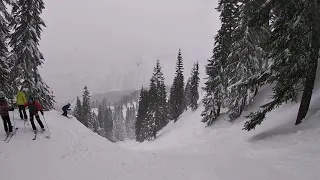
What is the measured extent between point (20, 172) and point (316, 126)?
1373 cm

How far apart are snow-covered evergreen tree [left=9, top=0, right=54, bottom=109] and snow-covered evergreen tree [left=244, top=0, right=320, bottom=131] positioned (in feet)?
58.7

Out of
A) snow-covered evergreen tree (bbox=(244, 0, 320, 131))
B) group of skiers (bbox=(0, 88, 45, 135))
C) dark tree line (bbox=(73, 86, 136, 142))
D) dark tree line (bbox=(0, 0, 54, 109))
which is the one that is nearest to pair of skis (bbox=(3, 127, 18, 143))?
group of skiers (bbox=(0, 88, 45, 135))

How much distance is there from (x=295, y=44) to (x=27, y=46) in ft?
64.7

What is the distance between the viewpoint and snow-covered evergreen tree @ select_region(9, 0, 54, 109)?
20609 millimetres

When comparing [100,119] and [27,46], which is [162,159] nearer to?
[27,46]

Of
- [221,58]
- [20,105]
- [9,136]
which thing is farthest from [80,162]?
[221,58]

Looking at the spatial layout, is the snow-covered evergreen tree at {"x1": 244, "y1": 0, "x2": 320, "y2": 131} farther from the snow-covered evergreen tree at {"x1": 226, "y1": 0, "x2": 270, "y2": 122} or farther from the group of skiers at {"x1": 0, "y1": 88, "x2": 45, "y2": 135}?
the group of skiers at {"x1": 0, "y1": 88, "x2": 45, "y2": 135}

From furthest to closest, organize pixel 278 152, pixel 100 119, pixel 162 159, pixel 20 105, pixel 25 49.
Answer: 1. pixel 100 119
2. pixel 25 49
3. pixel 20 105
4. pixel 162 159
5. pixel 278 152

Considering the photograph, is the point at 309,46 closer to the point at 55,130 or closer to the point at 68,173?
the point at 68,173

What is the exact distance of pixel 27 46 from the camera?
20656 millimetres

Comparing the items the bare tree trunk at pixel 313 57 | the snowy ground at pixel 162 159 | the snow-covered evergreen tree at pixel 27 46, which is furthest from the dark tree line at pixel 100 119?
the bare tree trunk at pixel 313 57

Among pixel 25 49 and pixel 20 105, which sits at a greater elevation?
pixel 25 49

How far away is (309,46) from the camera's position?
455 inches

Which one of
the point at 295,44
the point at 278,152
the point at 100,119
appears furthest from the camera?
the point at 100,119
